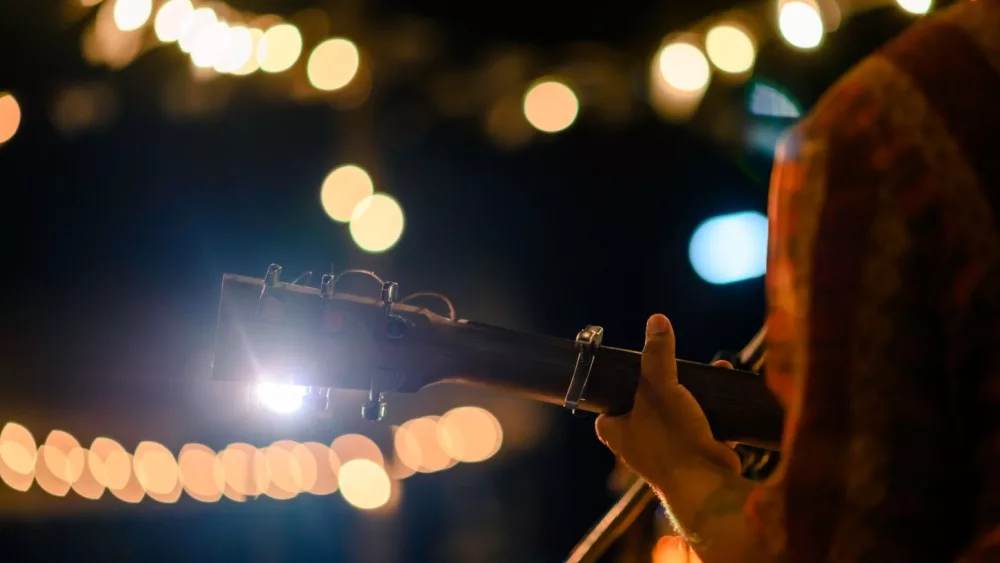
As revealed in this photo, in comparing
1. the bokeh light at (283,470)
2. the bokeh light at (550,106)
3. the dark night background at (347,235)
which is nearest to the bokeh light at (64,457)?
the dark night background at (347,235)

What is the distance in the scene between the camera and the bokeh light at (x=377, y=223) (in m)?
3.46

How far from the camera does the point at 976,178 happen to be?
42cm

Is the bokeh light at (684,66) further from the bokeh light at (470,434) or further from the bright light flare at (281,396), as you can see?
the bright light flare at (281,396)

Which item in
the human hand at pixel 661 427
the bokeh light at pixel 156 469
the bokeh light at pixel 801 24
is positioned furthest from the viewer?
the bokeh light at pixel 156 469

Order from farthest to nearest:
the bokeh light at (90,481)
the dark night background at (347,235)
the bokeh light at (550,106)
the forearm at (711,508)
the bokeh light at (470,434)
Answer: the bokeh light at (470,434)
the bokeh light at (90,481)
the bokeh light at (550,106)
the dark night background at (347,235)
the forearm at (711,508)

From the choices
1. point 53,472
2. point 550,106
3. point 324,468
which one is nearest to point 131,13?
point 550,106

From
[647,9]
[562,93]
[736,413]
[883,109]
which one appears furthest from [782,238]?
[562,93]

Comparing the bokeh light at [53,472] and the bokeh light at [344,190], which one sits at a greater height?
the bokeh light at [344,190]

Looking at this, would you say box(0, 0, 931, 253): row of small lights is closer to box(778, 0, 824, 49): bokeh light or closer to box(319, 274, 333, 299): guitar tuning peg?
box(778, 0, 824, 49): bokeh light

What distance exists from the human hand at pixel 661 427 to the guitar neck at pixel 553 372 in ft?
0.31

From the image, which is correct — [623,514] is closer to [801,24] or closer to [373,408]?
[373,408]

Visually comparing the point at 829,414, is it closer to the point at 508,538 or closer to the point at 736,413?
the point at 736,413

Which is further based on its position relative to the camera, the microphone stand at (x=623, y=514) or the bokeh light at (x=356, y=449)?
the bokeh light at (x=356, y=449)

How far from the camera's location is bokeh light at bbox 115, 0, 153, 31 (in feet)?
8.57
